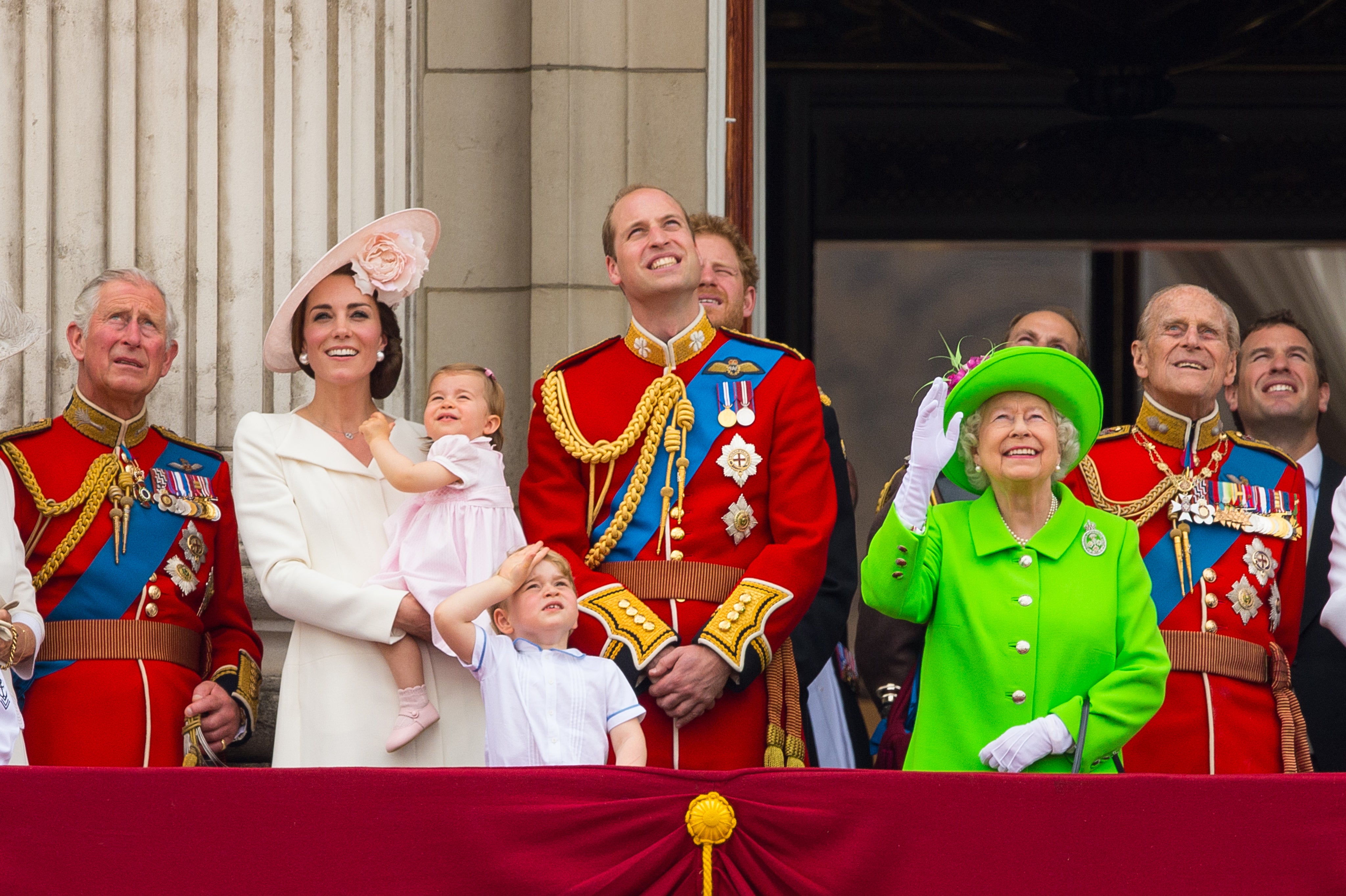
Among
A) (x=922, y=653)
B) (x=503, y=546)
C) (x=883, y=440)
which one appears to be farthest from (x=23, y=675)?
(x=883, y=440)

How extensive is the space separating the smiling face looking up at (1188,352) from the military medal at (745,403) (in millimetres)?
986

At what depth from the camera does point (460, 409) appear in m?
4.30

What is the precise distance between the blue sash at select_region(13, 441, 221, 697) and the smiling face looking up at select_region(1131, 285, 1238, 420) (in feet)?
7.60

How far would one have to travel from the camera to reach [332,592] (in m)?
4.16

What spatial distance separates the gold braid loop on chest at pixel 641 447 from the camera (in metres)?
4.22

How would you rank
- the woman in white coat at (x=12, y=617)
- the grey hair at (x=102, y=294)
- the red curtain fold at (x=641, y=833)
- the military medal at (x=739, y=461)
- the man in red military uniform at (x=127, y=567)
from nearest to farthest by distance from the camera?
the red curtain fold at (x=641, y=833) < the woman in white coat at (x=12, y=617) < the military medal at (x=739, y=461) < the man in red military uniform at (x=127, y=567) < the grey hair at (x=102, y=294)

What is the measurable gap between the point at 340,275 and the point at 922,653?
1.60m

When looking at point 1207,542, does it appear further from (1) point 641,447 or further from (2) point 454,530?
(2) point 454,530

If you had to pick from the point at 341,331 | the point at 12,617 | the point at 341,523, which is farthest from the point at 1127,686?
the point at 12,617

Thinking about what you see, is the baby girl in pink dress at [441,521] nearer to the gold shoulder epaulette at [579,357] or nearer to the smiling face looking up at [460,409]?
the smiling face looking up at [460,409]

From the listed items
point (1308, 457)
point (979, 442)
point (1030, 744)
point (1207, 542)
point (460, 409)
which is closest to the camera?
point (1030, 744)

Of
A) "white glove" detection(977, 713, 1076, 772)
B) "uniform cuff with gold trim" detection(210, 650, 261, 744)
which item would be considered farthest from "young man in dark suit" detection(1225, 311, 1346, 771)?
"uniform cuff with gold trim" detection(210, 650, 261, 744)

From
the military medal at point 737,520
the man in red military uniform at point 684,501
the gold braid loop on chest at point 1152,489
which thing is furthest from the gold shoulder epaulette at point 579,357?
the gold braid loop on chest at point 1152,489

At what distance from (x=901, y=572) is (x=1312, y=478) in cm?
157
